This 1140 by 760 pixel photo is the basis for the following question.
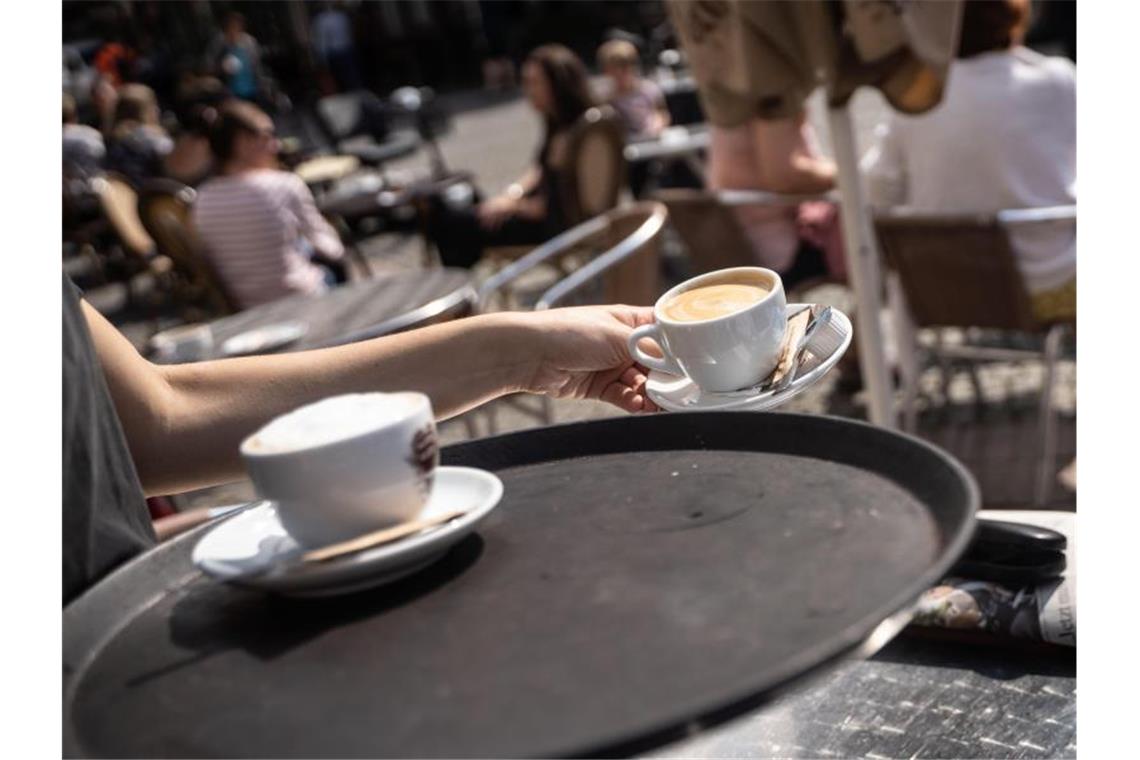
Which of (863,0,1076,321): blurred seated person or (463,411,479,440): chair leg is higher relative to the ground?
(863,0,1076,321): blurred seated person

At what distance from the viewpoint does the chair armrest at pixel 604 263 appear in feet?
11.9

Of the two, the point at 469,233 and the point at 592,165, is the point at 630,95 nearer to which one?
the point at 469,233

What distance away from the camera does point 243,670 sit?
95 centimetres

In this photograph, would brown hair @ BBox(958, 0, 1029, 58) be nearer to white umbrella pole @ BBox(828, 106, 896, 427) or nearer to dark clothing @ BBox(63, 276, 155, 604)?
white umbrella pole @ BBox(828, 106, 896, 427)

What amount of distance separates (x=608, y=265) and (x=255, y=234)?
2675mm

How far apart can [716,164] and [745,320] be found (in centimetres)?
381

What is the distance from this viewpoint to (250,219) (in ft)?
19.8

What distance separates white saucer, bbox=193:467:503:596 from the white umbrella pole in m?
2.41

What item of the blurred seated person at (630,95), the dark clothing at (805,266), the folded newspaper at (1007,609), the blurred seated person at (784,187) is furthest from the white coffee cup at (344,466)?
the blurred seated person at (630,95)

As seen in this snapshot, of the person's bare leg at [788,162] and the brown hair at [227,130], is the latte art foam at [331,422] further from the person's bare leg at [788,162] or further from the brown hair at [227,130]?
the brown hair at [227,130]

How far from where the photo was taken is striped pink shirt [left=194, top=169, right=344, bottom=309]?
19.8 feet

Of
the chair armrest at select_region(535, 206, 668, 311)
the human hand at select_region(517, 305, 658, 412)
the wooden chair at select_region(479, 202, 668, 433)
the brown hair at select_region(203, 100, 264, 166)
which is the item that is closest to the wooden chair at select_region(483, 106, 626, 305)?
the brown hair at select_region(203, 100, 264, 166)
